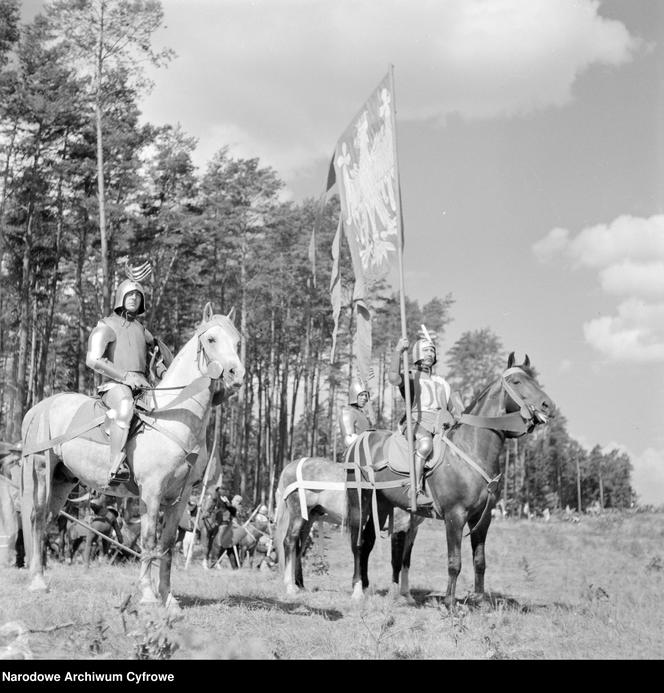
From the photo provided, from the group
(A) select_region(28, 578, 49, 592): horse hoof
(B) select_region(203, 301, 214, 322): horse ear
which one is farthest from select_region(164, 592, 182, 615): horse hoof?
(B) select_region(203, 301, 214, 322): horse ear

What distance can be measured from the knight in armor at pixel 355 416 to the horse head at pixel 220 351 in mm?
4966

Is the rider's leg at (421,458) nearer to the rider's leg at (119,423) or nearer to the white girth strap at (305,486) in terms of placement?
the white girth strap at (305,486)

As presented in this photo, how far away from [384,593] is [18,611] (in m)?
6.33

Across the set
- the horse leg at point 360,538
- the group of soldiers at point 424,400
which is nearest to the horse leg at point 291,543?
the horse leg at point 360,538

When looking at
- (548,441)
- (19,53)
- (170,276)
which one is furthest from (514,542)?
(548,441)

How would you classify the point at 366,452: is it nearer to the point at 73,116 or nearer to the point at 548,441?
the point at 73,116

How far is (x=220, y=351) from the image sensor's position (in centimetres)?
814

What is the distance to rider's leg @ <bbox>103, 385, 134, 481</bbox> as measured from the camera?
26.9 feet

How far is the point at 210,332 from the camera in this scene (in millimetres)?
8250

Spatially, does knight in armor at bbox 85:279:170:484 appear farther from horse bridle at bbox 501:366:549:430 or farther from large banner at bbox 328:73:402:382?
horse bridle at bbox 501:366:549:430

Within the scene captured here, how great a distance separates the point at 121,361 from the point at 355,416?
538 cm

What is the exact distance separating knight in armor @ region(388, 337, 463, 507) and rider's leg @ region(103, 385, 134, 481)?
3101mm

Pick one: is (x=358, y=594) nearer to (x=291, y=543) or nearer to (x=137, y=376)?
(x=291, y=543)

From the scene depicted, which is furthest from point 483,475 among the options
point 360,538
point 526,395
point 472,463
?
point 360,538
